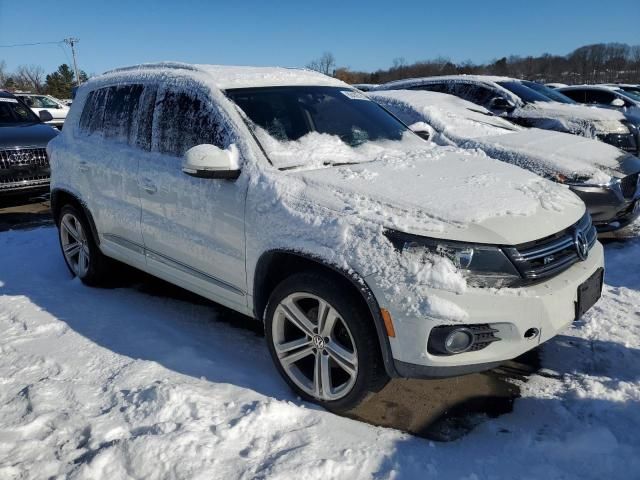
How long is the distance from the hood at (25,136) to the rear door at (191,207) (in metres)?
5.24

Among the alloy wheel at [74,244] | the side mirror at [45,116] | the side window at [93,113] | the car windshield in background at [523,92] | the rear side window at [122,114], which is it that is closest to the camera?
the rear side window at [122,114]

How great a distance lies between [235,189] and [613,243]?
437 cm

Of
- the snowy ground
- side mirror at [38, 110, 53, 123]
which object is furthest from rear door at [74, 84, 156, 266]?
side mirror at [38, 110, 53, 123]

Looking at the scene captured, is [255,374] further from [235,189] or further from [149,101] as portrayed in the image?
[149,101]

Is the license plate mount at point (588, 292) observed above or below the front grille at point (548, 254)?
below

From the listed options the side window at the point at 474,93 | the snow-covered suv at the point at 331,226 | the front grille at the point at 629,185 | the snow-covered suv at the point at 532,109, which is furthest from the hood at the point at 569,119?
the snow-covered suv at the point at 331,226

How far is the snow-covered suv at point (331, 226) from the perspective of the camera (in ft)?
7.81

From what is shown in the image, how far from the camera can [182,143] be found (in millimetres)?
3484

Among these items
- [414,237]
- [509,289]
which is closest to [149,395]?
[414,237]

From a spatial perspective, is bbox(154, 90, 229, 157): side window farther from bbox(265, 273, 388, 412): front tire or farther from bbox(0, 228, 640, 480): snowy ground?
bbox(0, 228, 640, 480): snowy ground

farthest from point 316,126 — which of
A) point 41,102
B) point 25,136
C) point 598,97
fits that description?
point 41,102

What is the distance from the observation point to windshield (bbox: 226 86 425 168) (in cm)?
318

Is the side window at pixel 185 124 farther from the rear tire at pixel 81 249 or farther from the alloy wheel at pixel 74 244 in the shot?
the alloy wheel at pixel 74 244

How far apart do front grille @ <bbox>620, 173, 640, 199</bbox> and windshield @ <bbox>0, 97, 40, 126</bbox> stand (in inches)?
348
